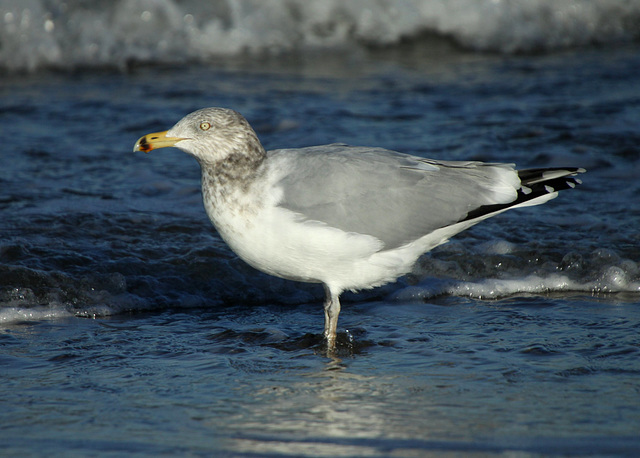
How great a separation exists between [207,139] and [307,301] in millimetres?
1722

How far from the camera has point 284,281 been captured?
20.6ft

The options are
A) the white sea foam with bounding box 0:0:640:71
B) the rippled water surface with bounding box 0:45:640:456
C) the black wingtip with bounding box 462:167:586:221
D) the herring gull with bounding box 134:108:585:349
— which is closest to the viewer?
the rippled water surface with bounding box 0:45:640:456

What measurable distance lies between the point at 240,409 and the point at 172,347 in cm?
110

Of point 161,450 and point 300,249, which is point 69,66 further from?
point 161,450

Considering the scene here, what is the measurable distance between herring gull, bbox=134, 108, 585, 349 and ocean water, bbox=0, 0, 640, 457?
0.56 meters

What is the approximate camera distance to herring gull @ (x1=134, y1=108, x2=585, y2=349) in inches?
185

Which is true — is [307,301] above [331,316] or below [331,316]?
below

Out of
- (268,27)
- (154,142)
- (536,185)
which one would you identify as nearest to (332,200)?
(154,142)

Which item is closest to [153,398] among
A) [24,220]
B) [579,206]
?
[24,220]

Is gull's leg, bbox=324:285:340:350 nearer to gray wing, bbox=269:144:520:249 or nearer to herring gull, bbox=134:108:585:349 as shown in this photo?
herring gull, bbox=134:108:585:349

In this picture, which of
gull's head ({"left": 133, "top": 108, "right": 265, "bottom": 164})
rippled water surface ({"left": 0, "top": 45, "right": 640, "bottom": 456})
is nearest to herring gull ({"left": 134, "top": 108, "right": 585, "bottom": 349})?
gull's head ({"left": 133, "top": 108, "right": 265, "bottom": 164})

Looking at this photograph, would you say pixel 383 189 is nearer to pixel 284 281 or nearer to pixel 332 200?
pixel 332 200

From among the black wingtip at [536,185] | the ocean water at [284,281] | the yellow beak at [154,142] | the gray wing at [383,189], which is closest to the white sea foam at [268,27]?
the ocean water at [284,281]

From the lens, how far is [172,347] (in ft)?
16.3
